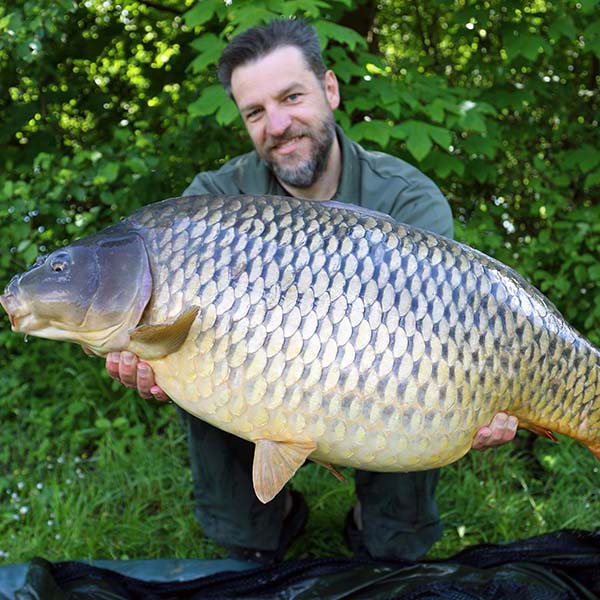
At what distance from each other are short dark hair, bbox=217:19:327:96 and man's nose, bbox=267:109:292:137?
5.0 inches

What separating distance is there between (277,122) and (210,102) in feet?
1.07

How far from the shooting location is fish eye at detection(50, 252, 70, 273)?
1340 millimetres

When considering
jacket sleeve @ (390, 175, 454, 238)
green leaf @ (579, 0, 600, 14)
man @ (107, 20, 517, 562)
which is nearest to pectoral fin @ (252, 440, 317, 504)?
man @ (107, 20, 517, 562)

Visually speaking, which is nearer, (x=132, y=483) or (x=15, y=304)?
(x=15, y=304)

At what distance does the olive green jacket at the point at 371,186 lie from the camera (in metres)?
1.85

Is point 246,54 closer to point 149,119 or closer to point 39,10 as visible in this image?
point 39,10

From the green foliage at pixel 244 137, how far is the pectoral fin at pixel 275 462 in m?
0.80

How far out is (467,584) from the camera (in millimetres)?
1619

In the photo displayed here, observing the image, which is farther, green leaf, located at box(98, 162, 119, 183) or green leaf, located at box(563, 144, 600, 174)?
green leaf, located at box(563, 144, 600, 174)

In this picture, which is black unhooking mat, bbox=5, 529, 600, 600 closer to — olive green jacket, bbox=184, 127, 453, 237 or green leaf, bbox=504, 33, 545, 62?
olive green jacket, bbox=184, 127, 453, 237

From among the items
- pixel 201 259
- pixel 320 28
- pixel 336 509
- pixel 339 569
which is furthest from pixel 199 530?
pixel 320 28

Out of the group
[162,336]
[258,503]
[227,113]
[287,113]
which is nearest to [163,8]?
[227,113]

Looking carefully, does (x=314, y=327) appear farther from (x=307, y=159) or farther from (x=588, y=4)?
(x=588, y=4)

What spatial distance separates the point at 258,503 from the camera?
1907 millimetres
